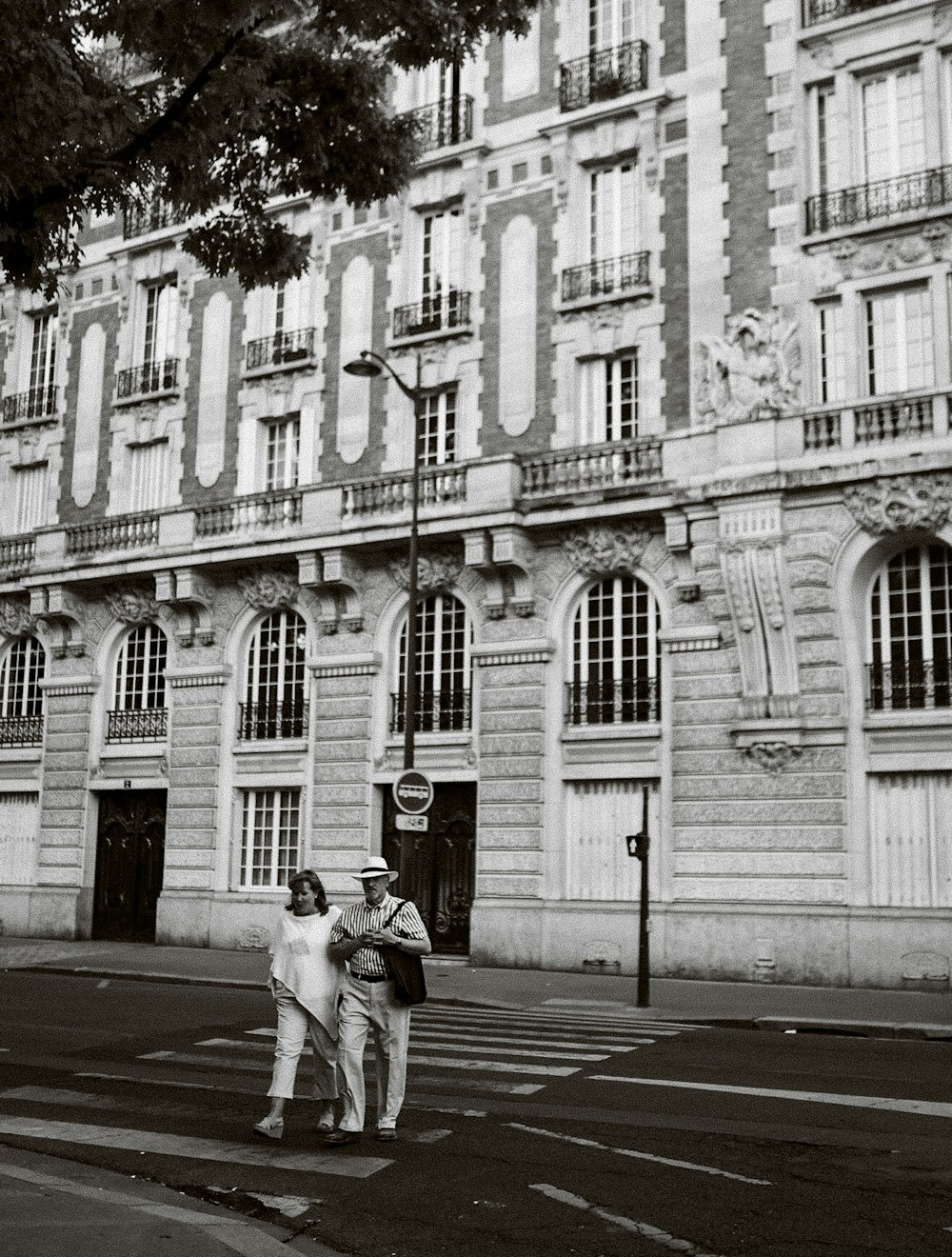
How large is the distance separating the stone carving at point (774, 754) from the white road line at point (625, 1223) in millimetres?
14592

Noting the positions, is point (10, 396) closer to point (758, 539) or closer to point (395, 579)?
point (395, 579)

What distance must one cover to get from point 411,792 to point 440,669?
20.4ft

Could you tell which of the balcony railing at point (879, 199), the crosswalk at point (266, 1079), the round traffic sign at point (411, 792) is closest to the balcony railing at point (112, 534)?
the round traffic sign at point (411, 792)

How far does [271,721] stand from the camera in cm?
2775

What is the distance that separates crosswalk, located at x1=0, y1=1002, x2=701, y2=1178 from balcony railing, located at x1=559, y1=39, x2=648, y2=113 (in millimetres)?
17294

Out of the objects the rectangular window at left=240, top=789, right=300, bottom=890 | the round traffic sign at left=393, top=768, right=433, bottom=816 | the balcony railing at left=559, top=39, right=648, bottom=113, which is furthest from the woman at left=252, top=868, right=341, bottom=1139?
the balcony railing at left=559, top=39, right=648, bottom=113

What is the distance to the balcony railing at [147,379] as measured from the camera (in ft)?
100

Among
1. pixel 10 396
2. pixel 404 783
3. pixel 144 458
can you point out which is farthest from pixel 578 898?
pixel 10 396

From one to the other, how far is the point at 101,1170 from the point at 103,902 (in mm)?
21910

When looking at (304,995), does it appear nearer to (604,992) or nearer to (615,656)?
(604,992)

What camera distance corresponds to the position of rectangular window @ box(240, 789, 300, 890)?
27.4 meters

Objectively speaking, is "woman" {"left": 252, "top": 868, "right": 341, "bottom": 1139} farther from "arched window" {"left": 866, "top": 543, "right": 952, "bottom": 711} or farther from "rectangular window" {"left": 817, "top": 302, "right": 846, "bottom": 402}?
"rectangular window" {"left": 817, "top": 302, "right": 846, "bottom": 402}

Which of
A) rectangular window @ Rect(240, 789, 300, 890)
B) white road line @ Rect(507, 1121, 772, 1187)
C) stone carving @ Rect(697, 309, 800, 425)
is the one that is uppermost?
stone carving @ Rect(697, 309, 800, 425)

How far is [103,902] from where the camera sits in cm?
2947
